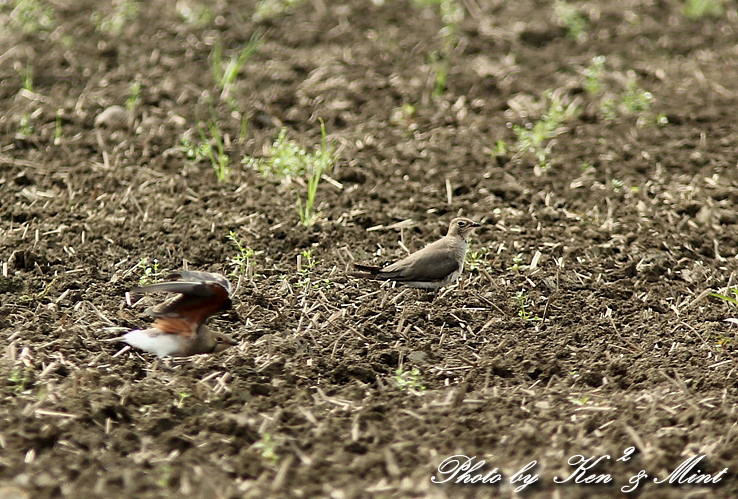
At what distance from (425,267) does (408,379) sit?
94 centimetres

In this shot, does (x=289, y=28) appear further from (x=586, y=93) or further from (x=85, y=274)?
(x=85, y=274)

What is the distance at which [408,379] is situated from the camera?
4.74 meters

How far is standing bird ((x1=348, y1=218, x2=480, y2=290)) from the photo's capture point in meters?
5.51

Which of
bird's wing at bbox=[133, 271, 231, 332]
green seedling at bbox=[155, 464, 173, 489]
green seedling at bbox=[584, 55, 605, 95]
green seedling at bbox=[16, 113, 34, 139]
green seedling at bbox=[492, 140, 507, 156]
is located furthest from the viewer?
green seedling at bbox=[584, 55, 605, 95]

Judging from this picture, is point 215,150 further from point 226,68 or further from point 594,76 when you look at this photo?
point 594,76

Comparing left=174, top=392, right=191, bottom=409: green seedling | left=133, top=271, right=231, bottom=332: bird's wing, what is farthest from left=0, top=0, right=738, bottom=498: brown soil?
left=133, top=271, right=231, bottom=332: bird's wing

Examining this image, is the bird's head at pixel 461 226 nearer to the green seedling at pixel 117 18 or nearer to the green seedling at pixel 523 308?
the green seedling at pixel 523 308

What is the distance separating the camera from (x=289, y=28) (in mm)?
9555

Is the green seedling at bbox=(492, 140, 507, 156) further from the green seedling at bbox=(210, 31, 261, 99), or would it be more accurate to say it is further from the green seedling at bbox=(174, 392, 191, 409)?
the green seedling at bbox=(174, 392, 191, 409)

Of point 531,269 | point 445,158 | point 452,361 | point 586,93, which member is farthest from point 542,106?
point 452,361

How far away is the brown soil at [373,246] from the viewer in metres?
4.12

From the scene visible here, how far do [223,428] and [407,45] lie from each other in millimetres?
5776

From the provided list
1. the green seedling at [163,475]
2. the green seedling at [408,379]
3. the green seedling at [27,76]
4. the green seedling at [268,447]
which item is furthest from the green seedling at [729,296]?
the green seedling at [27,76]

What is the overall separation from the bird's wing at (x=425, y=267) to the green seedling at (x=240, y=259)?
2.81 feet
